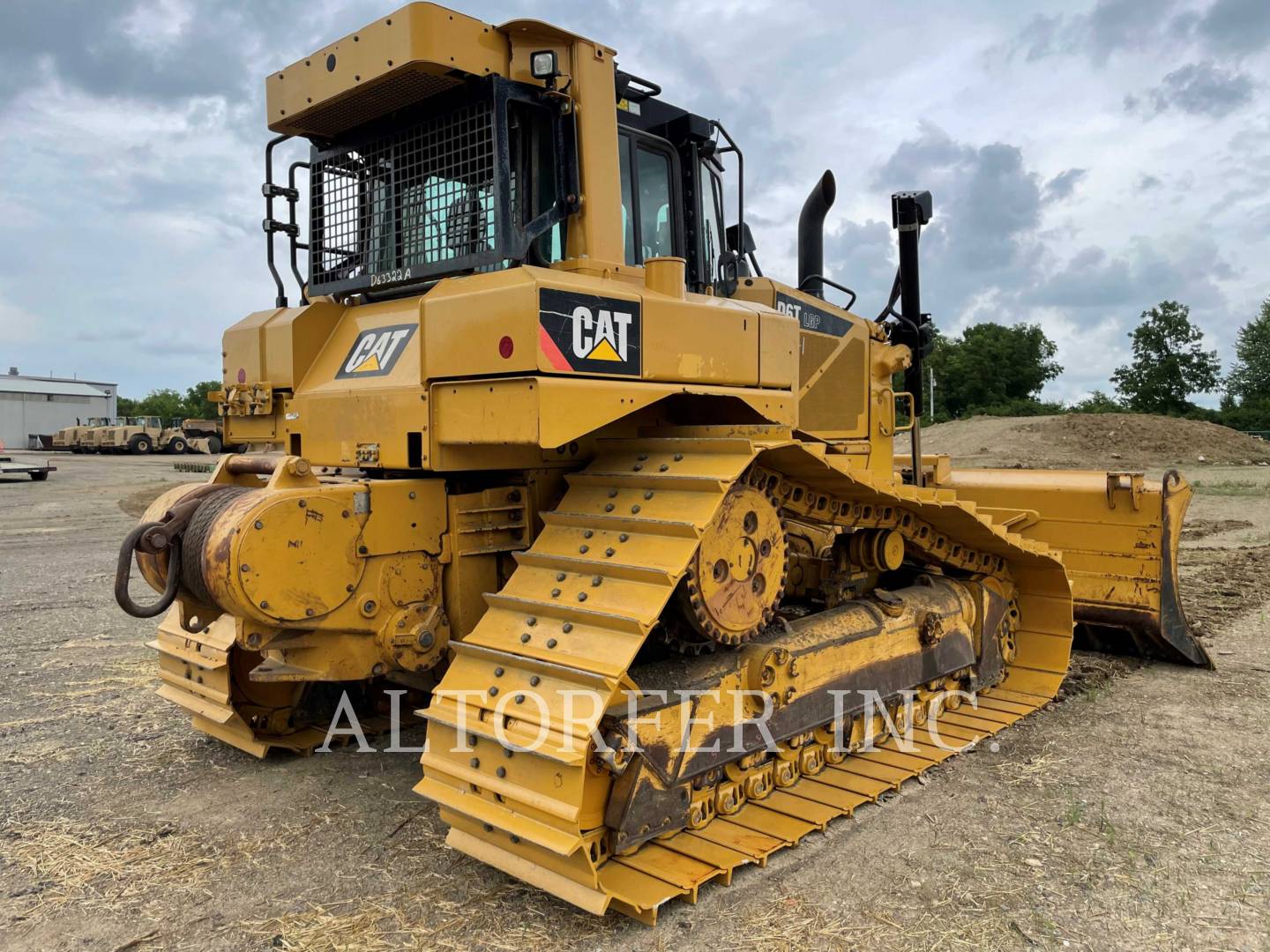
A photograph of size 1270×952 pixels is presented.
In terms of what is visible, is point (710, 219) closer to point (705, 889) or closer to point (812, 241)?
point (812, 241)

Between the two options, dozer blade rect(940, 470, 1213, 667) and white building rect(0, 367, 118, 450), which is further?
white building rect(0, 367, 118, 450)

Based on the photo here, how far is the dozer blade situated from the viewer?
6.65 metres

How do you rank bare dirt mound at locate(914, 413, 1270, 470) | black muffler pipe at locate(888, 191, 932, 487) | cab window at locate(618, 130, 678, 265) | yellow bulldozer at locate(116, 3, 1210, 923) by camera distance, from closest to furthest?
yellow bulldozer at locate(116, 3, 1210, 923) → cab window at locate(618, 130, 678, 265) → black muffler pipe at locate(888, 191, 932, 487) → bare dirt mound at locate(914, 413, 1270, 470)

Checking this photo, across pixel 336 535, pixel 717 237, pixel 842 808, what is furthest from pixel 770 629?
pixel 717 237

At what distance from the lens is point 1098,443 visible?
91.5 feet

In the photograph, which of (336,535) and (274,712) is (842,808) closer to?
(336,535)

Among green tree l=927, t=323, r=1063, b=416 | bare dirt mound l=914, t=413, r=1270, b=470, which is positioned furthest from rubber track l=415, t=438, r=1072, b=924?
green tree l=927, t=323, r=1063, b=416

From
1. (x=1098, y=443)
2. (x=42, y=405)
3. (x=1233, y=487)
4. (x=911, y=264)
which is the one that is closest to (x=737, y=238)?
(x=911, y=264)

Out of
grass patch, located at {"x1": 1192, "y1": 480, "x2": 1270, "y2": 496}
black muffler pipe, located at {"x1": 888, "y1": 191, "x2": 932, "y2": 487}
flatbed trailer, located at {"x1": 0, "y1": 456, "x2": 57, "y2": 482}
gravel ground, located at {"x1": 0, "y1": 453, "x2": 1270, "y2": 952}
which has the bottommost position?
gravel ground, located at {"x1": 0, "y1": 453, "x2": 1270, "y2": 952}

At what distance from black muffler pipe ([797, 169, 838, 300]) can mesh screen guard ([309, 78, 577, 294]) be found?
104 inches

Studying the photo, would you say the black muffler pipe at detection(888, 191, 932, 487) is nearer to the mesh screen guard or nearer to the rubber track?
the rubber track

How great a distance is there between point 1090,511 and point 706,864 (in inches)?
181

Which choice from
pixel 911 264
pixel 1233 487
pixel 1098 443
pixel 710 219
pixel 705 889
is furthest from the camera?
pixel 1098 443

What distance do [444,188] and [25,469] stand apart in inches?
1091
